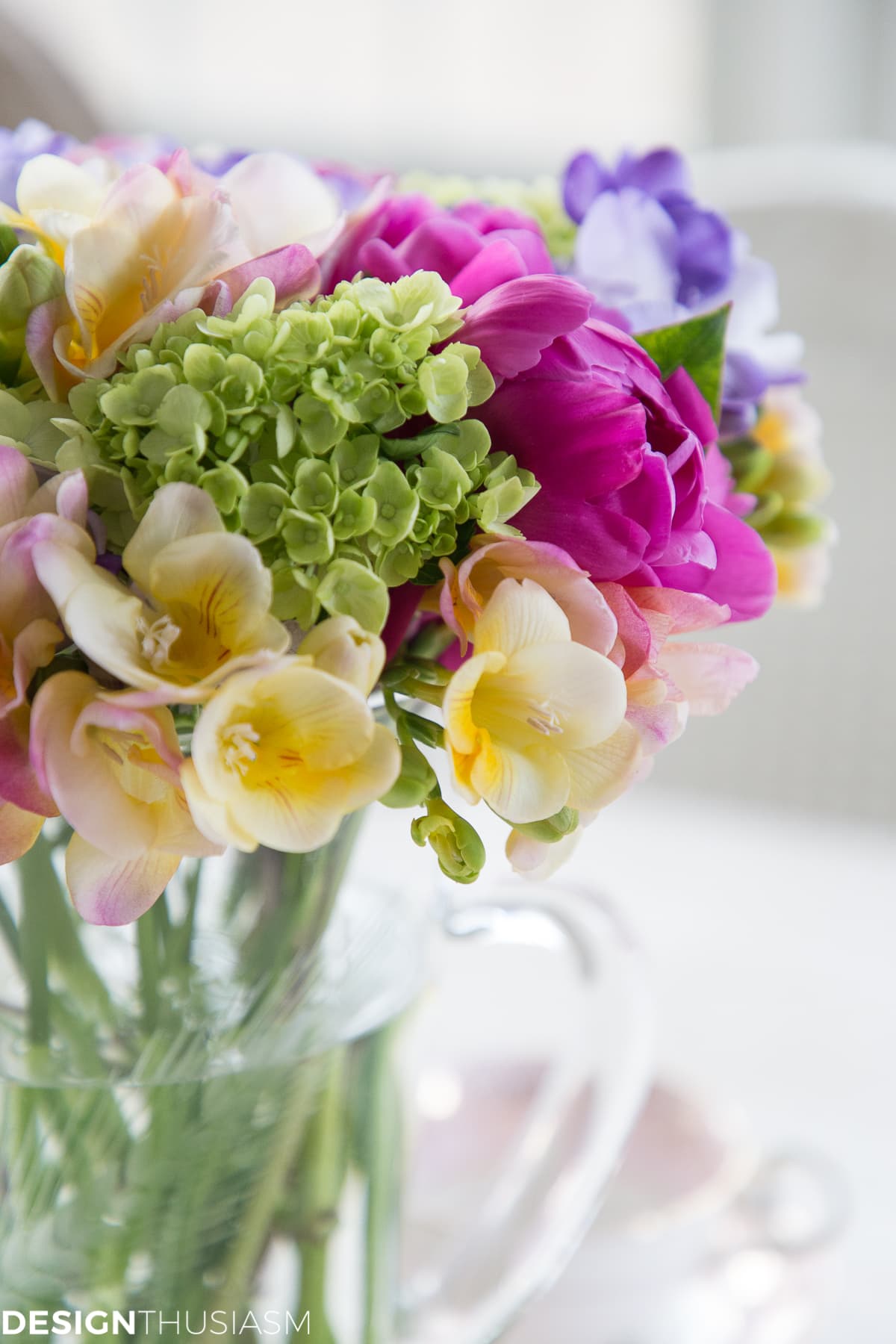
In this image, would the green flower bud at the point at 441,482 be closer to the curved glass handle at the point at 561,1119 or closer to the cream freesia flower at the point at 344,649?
the cream freesia flower at the point at 344,649

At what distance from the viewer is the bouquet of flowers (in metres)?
0.19

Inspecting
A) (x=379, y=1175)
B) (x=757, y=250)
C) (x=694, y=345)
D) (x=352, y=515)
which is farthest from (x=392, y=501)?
(x=757, y=250)

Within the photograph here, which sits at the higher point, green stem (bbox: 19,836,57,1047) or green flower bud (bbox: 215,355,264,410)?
green flower bud (bbox: 215,355,264,410)

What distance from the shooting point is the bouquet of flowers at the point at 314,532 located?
0.19m

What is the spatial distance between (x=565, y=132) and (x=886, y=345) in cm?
87

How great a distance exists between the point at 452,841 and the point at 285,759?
4 cm

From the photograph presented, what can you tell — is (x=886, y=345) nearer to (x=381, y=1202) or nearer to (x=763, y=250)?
(x=763, y=250)

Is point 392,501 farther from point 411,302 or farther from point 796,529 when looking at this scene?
point 796,529

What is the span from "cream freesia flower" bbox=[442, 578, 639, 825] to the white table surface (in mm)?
154

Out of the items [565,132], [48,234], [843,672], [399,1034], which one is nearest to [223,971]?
[399,1034]

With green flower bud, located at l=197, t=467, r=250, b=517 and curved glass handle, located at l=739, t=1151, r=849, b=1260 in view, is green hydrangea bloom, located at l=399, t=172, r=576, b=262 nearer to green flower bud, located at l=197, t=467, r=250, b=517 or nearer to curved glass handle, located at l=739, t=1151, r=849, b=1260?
green flower bud, located at l=197, t=467, r=250, b=517

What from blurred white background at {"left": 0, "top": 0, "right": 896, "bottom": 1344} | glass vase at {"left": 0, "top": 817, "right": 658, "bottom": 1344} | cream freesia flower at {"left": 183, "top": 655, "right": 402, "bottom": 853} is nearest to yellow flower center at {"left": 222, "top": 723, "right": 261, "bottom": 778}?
cream freesia flower at {"left": 183, "top": 655, "right": 402, "bottom": 853}

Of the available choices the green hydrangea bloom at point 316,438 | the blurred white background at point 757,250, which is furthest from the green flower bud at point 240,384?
the blurred white background at point 757,250

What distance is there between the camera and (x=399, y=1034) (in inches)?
13.9
